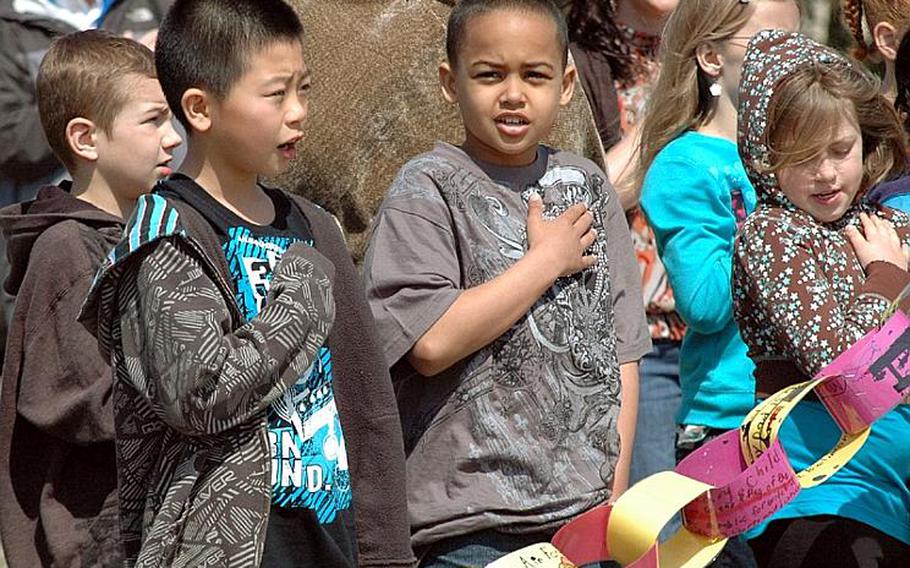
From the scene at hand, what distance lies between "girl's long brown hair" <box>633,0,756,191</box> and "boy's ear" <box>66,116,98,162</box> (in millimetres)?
1503

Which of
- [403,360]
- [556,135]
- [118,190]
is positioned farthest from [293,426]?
[556,135]

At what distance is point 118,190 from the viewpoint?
418cm

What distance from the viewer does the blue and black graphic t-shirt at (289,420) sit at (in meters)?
3.24

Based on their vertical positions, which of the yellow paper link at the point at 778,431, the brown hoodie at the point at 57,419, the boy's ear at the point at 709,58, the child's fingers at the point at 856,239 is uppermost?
the child's fingers at the point at 856,239

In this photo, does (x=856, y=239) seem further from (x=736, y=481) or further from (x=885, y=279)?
(x=736, y=481)

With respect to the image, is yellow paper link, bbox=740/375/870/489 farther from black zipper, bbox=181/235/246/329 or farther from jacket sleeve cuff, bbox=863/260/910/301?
black zipper, bbox=181/235/246/329

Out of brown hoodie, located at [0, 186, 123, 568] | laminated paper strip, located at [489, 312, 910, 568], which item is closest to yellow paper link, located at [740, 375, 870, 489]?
laminated paper strip, located at [489, 312, 910, 568]

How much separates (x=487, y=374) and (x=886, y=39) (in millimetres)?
1919

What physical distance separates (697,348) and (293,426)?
155 centimetres

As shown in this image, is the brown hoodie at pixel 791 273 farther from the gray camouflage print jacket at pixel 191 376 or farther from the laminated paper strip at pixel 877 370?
the gray camouflage print jacket at pixel 191 376

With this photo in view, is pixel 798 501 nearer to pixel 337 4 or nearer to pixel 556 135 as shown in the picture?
pixel 556 135

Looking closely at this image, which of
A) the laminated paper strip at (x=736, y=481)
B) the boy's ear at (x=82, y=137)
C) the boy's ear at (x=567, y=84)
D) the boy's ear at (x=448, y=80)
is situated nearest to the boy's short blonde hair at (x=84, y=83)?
the boy's ear at (x=82, y=137)

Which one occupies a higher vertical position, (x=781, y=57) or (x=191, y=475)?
(x=781, y=57)

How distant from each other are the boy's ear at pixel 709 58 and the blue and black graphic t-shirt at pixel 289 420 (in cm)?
172
